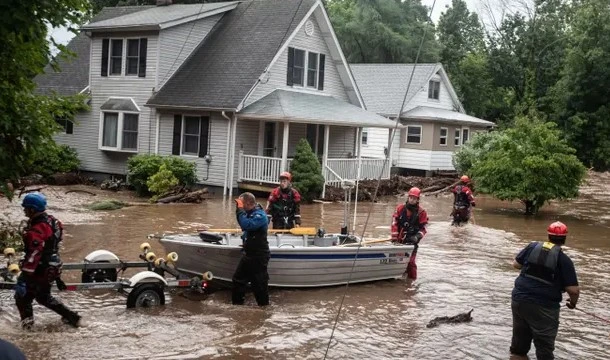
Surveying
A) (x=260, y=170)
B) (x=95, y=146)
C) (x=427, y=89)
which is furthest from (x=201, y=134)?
(x=427, y=89)

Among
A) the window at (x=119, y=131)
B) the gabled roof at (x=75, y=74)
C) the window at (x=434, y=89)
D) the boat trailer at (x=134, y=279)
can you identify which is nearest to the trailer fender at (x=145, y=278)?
the boat trailer at (x=134, y=279)

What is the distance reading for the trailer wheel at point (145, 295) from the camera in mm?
9500

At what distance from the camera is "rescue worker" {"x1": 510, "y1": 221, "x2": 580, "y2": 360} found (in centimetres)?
791

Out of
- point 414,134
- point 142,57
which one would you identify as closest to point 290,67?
point 142,57

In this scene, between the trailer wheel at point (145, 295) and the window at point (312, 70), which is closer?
the trailer wheel at point (145, 295)

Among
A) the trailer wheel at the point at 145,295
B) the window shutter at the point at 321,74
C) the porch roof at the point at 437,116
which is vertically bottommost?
the trailer wheel at the point at 145,295

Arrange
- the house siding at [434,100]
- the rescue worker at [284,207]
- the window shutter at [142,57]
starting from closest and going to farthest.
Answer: the rescue worker at [284,207], the window shutter at [142,57], the house siding at [434,100]

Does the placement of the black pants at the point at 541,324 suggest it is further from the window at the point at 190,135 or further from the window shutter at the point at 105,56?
the window shutter at the point at 105,56

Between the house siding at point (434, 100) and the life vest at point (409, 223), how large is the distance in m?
26.1

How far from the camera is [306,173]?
2447 centimetres

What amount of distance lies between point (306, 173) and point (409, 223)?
11923mm

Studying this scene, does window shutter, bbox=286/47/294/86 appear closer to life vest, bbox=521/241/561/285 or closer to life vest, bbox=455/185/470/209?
life vest, bbox=455/185/470/209

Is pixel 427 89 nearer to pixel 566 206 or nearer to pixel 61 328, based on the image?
pixel 566 206

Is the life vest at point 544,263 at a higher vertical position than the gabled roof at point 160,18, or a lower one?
lower
